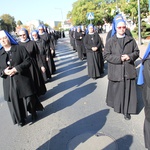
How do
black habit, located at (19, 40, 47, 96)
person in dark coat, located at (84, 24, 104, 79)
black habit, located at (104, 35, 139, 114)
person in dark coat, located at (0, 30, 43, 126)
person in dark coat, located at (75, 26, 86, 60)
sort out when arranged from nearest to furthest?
person in dark coat, located at (0, 30, 43, 126) → black habit, located at (104, 35, 139, 114) → black habit, located at (19, 40, 47, 96) → person in dark coat, located at (84, 24, 104, 79) → person in dark coat, located at (75, 26, 86, 60)

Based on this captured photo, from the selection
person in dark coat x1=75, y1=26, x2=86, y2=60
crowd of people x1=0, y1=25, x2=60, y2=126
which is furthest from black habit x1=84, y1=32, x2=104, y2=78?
person in dark coat x1=75, y1=26, x2=86, y2=60

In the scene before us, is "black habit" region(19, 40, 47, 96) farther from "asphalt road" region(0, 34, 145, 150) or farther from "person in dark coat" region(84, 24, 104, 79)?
"person in dark coat" region(84, 24, 104, 79)

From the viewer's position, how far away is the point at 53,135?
4363mm

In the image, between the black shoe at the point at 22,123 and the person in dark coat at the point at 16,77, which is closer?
the person in dark coat at the point at 16,77

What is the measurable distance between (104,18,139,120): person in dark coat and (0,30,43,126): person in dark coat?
1.67m

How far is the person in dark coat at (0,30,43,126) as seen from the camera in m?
4.37

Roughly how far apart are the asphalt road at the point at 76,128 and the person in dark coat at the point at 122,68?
0.29 metres

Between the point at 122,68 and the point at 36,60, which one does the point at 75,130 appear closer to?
the point at 122,68

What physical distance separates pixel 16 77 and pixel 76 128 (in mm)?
1570

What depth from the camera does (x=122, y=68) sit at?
4.57 meters

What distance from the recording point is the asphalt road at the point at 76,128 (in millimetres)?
3941

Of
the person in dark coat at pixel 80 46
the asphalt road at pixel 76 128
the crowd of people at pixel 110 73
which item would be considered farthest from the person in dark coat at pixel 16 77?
the person in dark coat at pixel 80 46

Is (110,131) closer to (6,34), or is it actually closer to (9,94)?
(9,94)

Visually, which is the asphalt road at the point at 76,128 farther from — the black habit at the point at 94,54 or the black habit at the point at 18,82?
the black habit at the point at 94,54
